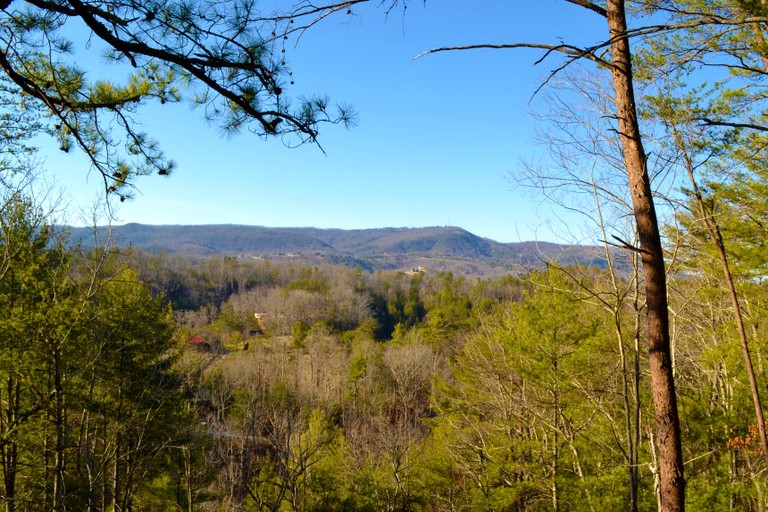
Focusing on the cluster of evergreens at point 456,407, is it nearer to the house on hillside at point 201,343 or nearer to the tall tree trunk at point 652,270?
the tall tree trunk at point 652,270

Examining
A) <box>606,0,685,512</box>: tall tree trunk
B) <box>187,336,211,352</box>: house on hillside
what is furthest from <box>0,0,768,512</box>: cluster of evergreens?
<box>187,336,211,352</box>: house on hillside

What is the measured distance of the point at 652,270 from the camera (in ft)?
11.3

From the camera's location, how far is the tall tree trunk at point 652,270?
10.9ft

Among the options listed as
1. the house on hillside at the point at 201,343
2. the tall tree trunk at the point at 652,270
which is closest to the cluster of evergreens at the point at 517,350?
the tall tree trunk at the point at 652,270

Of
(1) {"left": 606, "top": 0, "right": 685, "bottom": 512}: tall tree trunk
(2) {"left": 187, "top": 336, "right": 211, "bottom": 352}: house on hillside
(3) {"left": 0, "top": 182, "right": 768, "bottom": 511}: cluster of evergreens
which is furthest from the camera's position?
(2) {"left": 187, "top": 336, "right": 211, "bottom": 352}: house on hillside

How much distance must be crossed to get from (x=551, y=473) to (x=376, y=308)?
183 ft

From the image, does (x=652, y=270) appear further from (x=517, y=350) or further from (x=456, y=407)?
(x=456, y=407)

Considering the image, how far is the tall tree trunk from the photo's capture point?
3.31 metres

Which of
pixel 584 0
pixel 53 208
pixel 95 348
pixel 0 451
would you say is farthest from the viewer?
pixel 95 348

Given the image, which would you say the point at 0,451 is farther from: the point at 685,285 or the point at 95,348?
the point at 685,285

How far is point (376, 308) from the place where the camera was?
64562mm

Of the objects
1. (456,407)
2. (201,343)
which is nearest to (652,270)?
(456,407)

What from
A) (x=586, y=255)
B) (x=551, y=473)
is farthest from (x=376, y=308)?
(x=586, y=255)

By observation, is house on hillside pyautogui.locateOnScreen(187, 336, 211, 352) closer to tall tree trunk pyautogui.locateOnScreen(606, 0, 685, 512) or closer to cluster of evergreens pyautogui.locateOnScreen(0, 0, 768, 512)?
cluster of evergreens pyautogui.locateOnScreen(0, 0, 768, 512)
